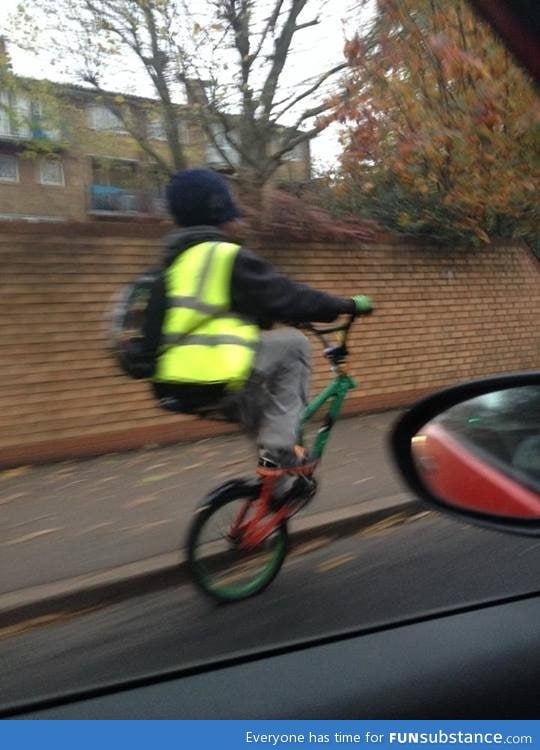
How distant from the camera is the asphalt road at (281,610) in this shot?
7.98ft

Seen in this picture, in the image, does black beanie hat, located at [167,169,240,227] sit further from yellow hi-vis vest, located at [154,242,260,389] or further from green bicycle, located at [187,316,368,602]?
green bicycle, located at [187,316,368,602]

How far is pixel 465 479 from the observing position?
208 centimetres

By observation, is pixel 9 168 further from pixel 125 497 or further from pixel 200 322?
pixel 200 322

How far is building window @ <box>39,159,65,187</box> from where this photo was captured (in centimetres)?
1117

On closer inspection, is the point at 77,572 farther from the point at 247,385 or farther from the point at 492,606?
the point at 492,606

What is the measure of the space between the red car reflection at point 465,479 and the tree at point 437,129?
5.15ft

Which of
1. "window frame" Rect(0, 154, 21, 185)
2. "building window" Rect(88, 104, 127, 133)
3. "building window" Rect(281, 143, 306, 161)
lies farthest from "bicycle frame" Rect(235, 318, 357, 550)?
"window frame" Rect(0, 154, 21, 185)

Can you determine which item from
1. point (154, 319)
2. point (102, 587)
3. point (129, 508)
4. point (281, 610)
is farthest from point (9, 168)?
point (281, 610)

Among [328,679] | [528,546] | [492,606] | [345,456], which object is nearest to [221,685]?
[328,679]

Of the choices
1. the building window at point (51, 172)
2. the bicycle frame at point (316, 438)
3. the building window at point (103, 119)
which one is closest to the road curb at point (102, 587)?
the bicycle frame at point (316, 438)

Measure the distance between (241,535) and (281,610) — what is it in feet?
1.49

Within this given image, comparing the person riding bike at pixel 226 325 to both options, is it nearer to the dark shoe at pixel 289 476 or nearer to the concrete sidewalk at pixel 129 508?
the dark shoe at pixel 289 476

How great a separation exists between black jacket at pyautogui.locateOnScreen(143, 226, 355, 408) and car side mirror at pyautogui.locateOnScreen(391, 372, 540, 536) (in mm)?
1072
